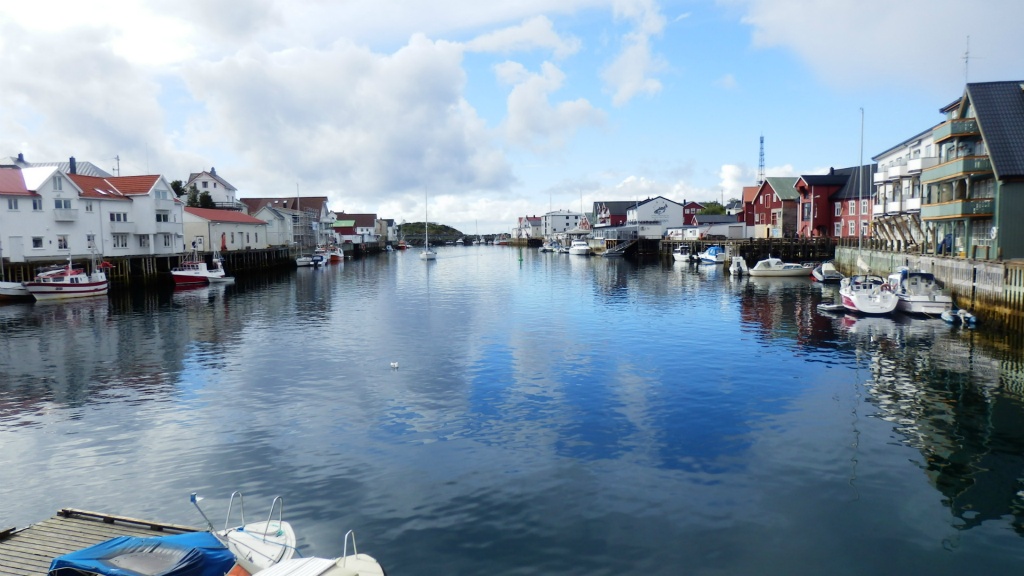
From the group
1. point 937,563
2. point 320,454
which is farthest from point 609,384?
point 937,563

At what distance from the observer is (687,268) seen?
314 feet

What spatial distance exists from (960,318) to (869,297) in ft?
20.4

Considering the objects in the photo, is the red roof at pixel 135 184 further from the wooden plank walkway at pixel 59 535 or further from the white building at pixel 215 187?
the wooden plank walkway at pixel 59 535

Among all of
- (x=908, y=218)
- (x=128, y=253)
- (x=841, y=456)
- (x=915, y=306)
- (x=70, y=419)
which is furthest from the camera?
(x=128, y=253)

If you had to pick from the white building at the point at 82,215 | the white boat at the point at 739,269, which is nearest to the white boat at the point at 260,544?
the white building at the point at 82,215

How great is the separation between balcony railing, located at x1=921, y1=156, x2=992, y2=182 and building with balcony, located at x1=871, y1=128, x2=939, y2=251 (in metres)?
6.13

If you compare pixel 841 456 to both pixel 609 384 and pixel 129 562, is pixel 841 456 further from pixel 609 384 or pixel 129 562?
pixel 129 562

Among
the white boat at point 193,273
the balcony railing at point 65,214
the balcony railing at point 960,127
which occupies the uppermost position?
the balcony railing at point 960,127

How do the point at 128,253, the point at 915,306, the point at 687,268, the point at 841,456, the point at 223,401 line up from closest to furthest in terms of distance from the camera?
the point at 841,456 → the point at 223,401 → the point at 915,306 → the point at 128,253 → the point at 687,268

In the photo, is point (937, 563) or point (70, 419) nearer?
point (937, 563)

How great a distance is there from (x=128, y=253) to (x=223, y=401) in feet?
198

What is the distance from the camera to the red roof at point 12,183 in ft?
198

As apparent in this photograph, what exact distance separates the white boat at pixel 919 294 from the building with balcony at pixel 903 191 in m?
16.9

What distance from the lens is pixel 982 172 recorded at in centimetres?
4597
